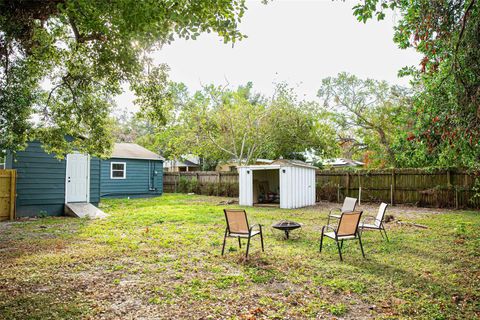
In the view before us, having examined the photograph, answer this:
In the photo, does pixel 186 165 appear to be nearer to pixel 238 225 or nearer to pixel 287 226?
pixel 287 226

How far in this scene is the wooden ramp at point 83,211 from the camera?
10.8m

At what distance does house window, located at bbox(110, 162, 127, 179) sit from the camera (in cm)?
1836

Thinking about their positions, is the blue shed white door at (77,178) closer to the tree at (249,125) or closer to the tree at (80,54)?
the tree at (80,54)

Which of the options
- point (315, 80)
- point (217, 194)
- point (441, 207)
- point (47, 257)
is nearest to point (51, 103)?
point (47, 257)

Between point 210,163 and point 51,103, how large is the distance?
67.3 feet

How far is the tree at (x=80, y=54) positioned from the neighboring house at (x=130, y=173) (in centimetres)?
856

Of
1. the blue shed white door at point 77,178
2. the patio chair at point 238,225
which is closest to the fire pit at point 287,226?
the patio chair at point 238,225

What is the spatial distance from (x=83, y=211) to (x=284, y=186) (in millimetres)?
7814

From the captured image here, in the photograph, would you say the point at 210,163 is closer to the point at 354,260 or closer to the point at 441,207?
the point at 441,207

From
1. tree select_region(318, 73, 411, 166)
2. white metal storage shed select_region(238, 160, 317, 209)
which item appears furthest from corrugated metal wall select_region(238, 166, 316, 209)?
tree select_region(318, 73, 411, 166)

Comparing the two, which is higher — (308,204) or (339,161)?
(339,161)

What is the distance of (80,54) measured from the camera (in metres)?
7.41

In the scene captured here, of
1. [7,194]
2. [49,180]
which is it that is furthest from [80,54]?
[7,194]

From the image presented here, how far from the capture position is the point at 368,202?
14992mm
